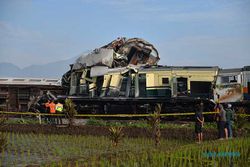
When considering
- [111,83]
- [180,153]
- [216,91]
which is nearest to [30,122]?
[111,83]

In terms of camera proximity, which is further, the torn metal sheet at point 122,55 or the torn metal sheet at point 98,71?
the torn metal sheet at point 122,55

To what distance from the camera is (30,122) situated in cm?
2350

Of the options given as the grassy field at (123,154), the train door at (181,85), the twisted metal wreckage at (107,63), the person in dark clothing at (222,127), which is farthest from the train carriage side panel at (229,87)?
the grassy field at (123,154)

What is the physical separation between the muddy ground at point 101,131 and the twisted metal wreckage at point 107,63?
7304mm

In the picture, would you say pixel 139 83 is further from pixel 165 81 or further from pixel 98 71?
pixel 98 71

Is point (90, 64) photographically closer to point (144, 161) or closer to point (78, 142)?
point (78, 142)

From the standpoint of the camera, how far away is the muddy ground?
60.9 ft

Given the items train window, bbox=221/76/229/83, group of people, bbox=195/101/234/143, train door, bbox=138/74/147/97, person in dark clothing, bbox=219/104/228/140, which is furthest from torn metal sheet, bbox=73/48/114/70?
person in dark clothing, bbox=219/104/228/140

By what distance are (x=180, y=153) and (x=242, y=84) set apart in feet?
49.0

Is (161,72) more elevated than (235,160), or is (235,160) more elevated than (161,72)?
(161,72)

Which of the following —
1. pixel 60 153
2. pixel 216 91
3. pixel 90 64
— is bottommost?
pixel 60 153

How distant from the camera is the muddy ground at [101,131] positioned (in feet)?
60.9

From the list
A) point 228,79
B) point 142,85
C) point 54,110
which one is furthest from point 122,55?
point 228,79

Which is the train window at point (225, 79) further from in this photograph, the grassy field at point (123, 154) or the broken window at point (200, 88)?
the grassy field at point (123, 154)
